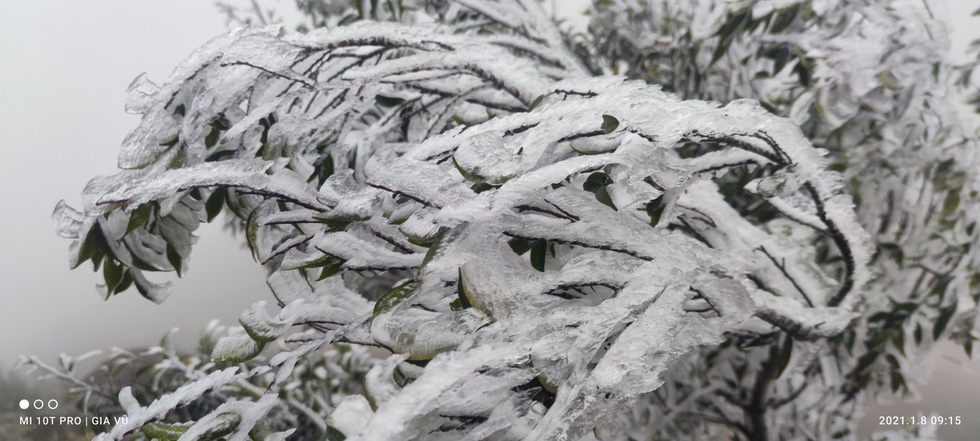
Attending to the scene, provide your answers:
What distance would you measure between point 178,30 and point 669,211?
80.5 inches

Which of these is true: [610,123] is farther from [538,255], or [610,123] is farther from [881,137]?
[881,137]

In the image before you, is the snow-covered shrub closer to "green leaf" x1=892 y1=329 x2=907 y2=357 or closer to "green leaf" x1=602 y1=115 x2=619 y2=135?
"green leaf" x1=892 y1=329 x2=907 y2=357

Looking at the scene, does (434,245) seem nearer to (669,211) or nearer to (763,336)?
(669,211)

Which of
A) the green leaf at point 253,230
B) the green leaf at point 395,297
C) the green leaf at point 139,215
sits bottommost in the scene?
the green leaf at point 395,297

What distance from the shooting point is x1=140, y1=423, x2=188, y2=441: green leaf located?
0.38m

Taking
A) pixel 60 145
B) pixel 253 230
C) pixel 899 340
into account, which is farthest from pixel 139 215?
pixel 60 145

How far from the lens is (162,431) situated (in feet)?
1.24

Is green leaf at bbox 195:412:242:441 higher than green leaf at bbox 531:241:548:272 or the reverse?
the reverse

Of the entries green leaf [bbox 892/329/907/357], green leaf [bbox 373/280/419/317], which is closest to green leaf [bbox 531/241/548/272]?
green leaf [bbox 373/280/419/317]

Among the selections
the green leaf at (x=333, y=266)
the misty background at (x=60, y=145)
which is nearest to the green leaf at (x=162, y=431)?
the green leaf at (x=333, y=266)

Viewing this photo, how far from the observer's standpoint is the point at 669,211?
1.43ft

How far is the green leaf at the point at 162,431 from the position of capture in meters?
0.38

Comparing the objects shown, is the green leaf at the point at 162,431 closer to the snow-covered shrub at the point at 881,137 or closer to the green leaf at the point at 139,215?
the green leaf at the point at 139,215
